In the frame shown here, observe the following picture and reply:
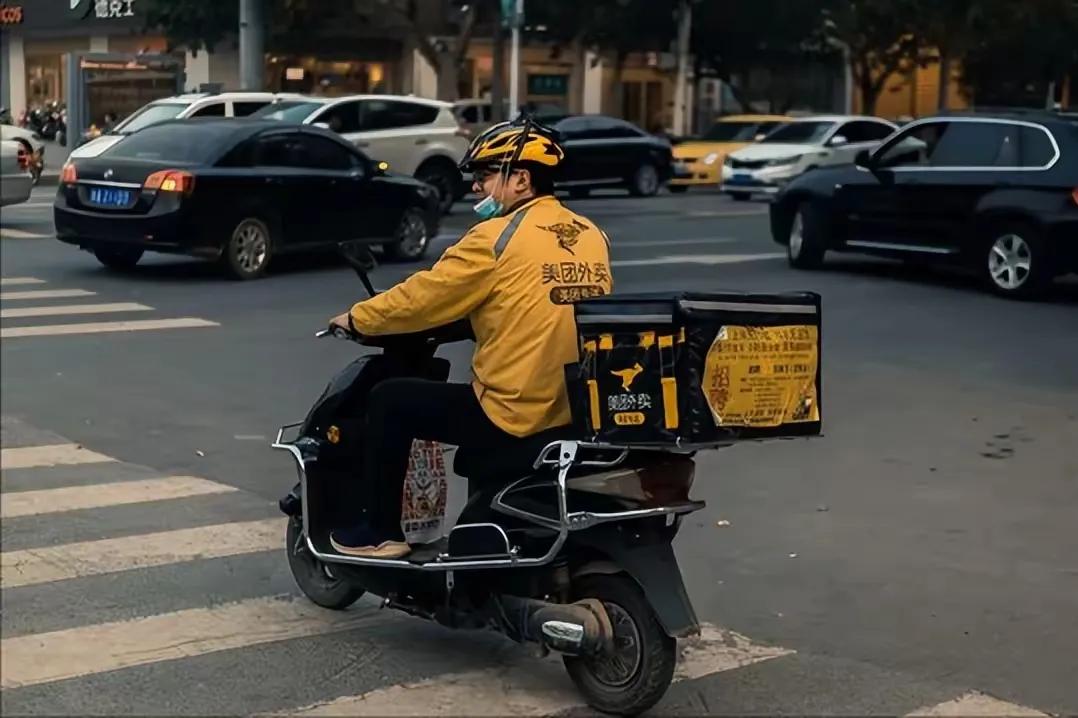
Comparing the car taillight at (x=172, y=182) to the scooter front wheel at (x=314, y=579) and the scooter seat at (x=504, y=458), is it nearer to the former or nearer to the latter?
the scooter front wheel at (x=314, y=579)

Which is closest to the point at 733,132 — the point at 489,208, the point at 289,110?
the point at 289,110

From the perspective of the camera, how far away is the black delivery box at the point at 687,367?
4535 millimetres

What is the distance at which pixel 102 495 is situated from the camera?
24.5 feet

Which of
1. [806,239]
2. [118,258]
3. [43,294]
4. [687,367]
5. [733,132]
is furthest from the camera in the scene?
[733,132]

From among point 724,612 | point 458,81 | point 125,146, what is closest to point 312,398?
point 724,612

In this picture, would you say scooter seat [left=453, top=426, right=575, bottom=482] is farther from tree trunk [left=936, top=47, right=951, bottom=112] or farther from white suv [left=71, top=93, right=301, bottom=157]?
tree trunk [left=936, top=47, right=951, bottom=112]

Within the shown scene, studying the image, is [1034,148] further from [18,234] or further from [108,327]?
[18,234]

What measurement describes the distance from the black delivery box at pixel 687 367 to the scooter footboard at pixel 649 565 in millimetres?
338

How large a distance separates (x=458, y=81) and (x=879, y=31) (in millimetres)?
11075

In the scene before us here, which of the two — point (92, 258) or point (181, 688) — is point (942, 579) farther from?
point (92, 258)

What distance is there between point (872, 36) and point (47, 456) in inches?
1459

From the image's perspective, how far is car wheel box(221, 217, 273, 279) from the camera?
49.9 ft

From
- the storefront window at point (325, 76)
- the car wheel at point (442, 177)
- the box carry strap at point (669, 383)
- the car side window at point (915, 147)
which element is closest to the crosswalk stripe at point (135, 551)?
the box carry strap at point (669, 383)

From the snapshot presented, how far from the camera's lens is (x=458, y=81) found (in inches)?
1564
